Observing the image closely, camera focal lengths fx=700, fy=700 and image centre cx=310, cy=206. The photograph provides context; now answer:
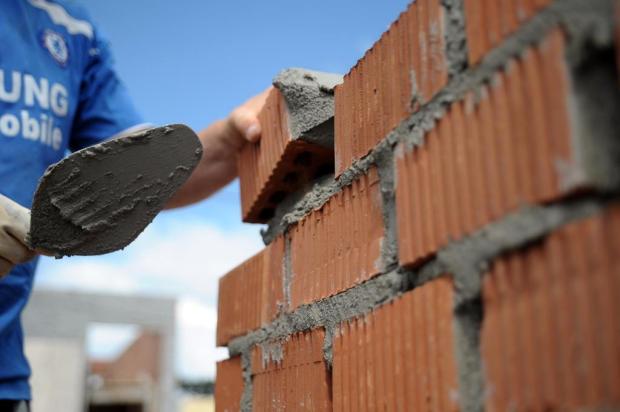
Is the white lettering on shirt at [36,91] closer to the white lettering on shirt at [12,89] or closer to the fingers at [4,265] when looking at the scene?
the white lettering on shirt at [12,89]

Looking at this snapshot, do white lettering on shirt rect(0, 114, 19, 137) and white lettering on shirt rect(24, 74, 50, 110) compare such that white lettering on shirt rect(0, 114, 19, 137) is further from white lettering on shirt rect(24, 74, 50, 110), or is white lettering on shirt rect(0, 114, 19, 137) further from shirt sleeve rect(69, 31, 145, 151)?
shirt sleeve rect(69, 31, 145, 151)

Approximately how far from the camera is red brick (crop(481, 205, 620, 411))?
2.04 feet

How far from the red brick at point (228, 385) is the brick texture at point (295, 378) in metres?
0.12

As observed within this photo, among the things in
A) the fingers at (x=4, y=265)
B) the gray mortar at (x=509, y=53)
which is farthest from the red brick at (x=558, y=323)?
the fingers at (x=4, y=265)

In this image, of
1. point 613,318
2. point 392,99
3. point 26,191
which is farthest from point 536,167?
point 26,191

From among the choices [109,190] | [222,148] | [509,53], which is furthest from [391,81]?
[222,148]

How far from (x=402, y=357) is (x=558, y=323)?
0.33 metres

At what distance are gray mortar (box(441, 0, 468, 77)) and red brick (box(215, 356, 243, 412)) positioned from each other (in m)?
1.04

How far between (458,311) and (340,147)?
52 cm

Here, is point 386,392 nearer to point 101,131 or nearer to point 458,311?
point 458,311

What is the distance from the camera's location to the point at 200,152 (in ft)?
4.91

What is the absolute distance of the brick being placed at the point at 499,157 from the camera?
27.0 inches

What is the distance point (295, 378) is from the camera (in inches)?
53.6

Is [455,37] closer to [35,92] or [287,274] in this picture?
[287,274]
